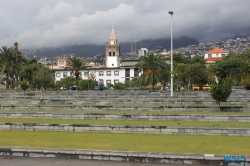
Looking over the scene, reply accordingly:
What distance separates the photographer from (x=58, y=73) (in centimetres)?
8775

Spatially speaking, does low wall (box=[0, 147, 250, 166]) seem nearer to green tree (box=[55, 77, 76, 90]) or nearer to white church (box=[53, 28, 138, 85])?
green tree (box=[55, 77, 76, 90])

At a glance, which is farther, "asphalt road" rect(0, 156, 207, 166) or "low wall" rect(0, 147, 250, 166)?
"asphalt road" rect(0, 156, 207, 166)

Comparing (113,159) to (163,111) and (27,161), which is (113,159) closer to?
(27,161)

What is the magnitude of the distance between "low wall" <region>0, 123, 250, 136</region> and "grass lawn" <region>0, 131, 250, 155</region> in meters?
0.43

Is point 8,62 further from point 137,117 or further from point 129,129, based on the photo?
point 129,129

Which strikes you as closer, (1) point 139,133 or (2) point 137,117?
(1) point 139,133

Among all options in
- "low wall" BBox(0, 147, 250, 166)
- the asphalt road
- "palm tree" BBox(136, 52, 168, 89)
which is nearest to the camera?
"low wall" BBox(0, 147, 250, 166)

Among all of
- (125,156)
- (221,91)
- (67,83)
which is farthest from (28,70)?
(125,156)

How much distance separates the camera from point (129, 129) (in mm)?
14422

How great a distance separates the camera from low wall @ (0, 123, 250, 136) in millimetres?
13320

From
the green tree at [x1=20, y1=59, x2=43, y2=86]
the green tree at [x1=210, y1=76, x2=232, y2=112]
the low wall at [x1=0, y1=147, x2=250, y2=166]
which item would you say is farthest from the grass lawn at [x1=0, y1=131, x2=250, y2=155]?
the green tree at [x1=20, y1=59, x2=43, y2=86]

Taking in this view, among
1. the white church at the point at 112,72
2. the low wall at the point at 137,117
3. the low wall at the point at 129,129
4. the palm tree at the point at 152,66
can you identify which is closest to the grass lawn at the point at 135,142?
the low wall at the point at 129,129

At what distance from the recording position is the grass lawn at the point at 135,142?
10.5 m

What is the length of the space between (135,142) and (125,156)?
2291mm
